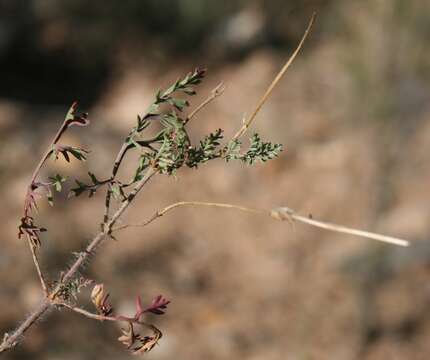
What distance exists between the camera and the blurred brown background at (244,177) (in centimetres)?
629

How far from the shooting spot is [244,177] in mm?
9242

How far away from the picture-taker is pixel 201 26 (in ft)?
38.8

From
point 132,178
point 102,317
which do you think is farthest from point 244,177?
point 102,317

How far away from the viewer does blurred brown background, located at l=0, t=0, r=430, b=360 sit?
629 centimetres

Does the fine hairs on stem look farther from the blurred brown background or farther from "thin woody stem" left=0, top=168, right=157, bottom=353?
the blurred brown background

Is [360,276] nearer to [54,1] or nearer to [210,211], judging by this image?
[210,211]

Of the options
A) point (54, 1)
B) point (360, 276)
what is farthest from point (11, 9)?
point (360, 276)

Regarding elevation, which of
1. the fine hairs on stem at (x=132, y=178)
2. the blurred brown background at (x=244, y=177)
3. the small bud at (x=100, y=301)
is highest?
the blurred brown background at (x=244, y=177)

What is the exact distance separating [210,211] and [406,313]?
8.32 feet

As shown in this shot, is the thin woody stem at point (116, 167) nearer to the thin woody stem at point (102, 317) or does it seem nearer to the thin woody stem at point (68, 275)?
the thin woody stem at point (68, 275)

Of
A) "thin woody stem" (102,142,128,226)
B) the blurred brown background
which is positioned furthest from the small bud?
the blurred brown background

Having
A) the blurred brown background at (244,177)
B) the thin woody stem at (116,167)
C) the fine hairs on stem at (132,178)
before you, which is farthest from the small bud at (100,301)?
the blurred brown background at (244,177)

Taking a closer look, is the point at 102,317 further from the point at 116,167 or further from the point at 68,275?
the point at 116,167

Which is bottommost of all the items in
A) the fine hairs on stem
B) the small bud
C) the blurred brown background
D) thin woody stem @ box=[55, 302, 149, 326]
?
thin woody stem @ box=[55, 302, 149, 326]
